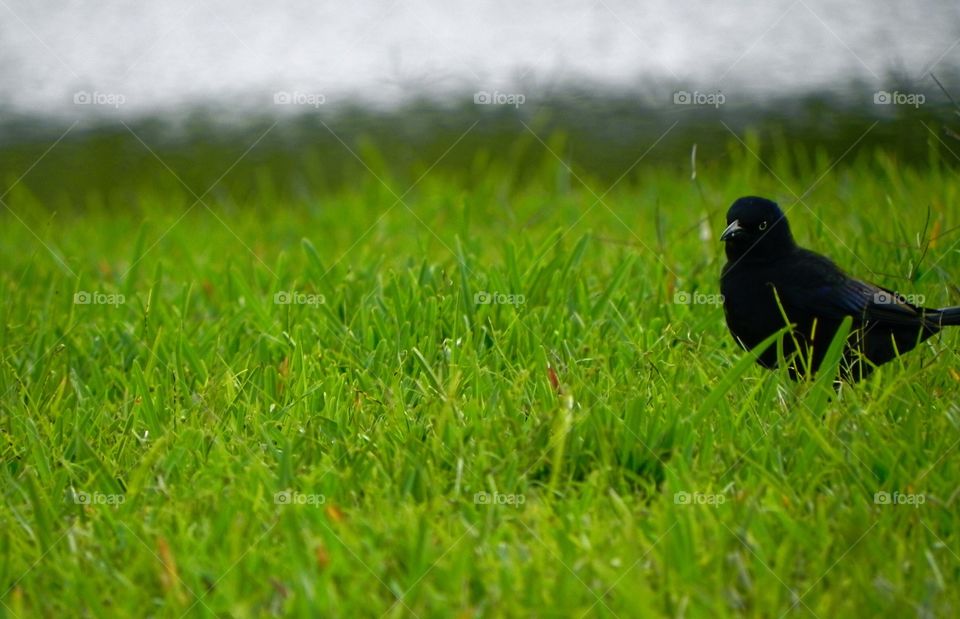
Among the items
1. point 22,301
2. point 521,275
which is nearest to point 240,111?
point 22,301

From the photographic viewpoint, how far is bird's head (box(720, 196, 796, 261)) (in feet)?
11.7

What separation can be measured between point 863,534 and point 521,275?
1971 millimetres

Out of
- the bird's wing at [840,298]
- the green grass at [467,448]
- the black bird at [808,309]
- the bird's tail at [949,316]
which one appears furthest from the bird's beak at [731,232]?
the bird's tail at [949,316]

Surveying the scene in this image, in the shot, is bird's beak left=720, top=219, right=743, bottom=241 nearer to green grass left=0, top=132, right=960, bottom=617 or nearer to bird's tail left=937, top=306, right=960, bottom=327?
green grass left=0, top=132, right=960, bottom=617

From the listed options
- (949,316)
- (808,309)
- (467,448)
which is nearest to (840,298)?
(808,309)

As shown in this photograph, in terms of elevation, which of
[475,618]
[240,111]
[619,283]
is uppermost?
[240,111]

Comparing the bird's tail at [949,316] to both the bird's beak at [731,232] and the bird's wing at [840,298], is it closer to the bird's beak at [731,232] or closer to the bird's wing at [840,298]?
the bird's wing at [840,298]

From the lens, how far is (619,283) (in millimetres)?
4062

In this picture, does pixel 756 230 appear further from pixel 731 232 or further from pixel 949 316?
pixel 949 316

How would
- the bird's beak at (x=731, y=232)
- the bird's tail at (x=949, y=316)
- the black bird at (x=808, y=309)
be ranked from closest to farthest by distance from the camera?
1. the bird's tail at (x=949, y=316)
2. the black bird at (x=808, y=309)
3. the bird's beak at (x=731, y=232)

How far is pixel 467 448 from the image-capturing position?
2.78 m

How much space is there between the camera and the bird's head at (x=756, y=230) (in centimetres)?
356

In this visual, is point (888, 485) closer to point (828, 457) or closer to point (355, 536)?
point (828, 457)

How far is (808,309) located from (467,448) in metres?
1.36
